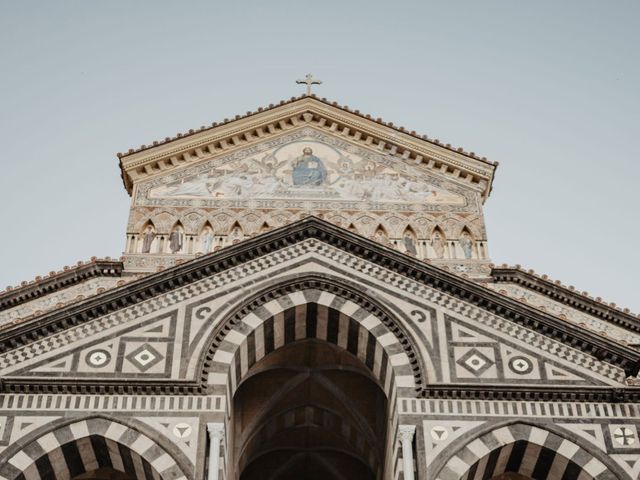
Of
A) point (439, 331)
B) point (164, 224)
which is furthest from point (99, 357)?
point (164, 224)

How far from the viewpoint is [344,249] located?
1878 cm

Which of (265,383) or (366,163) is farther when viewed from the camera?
(366,163)

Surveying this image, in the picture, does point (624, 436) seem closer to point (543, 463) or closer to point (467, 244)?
point (543, 463)

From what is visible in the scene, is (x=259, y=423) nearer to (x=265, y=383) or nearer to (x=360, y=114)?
(x=265, y=383)

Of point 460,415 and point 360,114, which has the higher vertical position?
point 360,114

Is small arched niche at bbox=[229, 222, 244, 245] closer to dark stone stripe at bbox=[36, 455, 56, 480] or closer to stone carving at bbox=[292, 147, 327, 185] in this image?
stone carving at bbox=[292, 147, 327, 185]

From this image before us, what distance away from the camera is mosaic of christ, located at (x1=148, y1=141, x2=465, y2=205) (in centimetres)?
2466

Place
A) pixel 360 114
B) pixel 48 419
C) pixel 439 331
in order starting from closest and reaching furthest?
pixel 48 419
pixel 439 331
pixel 360 114

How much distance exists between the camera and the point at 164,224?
78.8 feet

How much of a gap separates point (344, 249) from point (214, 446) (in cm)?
461

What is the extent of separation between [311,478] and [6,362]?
24.8 feet

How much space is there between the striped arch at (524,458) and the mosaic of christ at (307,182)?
9.38 metres

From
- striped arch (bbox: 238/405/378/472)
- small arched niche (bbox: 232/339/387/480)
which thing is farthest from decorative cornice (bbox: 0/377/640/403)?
striped arch (bbox: 238/405/378/472)

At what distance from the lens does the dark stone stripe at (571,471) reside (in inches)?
631
